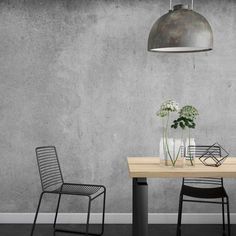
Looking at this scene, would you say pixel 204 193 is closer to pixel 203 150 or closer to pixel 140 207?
pixel 203 150

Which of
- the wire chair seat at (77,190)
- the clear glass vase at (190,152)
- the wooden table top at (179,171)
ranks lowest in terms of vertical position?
A: the wire chair seat at (77,190)

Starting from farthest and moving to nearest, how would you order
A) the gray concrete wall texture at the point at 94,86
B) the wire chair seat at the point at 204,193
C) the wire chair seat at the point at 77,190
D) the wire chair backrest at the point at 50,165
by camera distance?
the gray concrete wall texture at the point at 94,86 < the wire chair backrest at the point at 50,165 < the wire chair seat at the point at 204,193 < the wire chair seat at the point at 77,190

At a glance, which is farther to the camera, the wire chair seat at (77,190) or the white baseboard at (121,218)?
the white baseboard at (121,218)

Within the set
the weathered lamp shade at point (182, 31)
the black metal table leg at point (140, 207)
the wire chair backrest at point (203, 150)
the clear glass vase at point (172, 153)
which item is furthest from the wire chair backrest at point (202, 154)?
the weathered lamp shade at point (182, 31)

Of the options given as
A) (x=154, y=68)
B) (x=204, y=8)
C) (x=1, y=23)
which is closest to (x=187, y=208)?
(x=154, y=68)

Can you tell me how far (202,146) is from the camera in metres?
4.37

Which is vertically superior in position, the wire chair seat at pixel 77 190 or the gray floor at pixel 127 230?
the wire chair seat at pixel 77 190

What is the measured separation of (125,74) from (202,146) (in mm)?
1132

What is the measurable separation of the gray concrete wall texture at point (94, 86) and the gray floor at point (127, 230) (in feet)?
0.90

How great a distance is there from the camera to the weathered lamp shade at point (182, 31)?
2.88 m

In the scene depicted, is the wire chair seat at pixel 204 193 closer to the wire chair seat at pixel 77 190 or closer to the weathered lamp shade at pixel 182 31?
the wire chair seat at pixel 77 190

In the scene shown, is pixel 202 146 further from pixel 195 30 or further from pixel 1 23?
pixel 1 23

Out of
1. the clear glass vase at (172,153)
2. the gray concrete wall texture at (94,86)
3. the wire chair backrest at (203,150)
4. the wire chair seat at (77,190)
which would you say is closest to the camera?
the clear glass vase at (172,153)

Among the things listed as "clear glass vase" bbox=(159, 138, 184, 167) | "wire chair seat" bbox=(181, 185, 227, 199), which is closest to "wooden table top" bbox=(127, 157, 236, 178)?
"clear glass vase" bbox=(159, 138, 184, 167)
